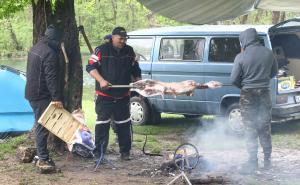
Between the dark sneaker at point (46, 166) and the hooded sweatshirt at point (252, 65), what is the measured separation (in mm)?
2816

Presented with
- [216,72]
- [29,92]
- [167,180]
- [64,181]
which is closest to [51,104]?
[29,92]

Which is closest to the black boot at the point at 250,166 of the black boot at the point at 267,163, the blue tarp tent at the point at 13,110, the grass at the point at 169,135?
the black boot at the point at 267,163

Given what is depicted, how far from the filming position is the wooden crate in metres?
6.95

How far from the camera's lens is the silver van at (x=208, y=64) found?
10.1 metres

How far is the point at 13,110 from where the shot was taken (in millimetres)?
10406

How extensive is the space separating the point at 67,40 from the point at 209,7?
8.17ft

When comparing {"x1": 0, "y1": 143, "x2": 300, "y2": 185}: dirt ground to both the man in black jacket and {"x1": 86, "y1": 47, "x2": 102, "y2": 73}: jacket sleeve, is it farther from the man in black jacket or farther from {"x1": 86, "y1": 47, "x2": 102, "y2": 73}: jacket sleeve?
{"x1": 86, "y1": 47, "x2": 102, "y2": 73}: jacket sleeve

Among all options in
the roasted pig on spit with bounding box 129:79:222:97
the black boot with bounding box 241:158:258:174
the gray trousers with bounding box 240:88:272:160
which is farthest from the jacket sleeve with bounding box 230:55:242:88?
the black boot with bounding box 241:158:258:174

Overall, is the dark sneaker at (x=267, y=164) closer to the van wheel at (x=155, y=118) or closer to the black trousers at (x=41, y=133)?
the black trousers at (x=41, y=133)

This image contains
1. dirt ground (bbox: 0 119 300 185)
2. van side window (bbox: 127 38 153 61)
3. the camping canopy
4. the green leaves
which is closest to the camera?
the camping canopy

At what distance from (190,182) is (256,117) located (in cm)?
171

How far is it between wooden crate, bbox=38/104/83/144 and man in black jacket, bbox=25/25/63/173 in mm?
117

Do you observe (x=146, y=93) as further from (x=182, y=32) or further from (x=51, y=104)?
(x=182, y=32)

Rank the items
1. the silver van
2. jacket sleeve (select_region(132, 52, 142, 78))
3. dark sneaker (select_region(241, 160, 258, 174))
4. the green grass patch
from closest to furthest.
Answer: dark sneaker (select_region(241, 160, 258, 174))
jacket sleeve (select_region(132, 52, 142, 78))
the green grass patch
the silver van
